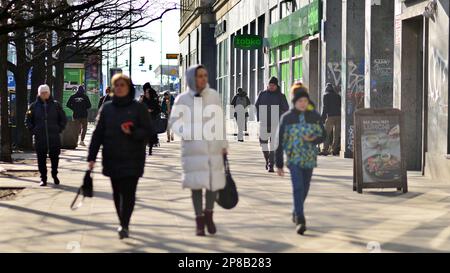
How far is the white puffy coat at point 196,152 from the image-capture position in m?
8.70

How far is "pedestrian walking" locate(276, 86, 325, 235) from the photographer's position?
9070mm

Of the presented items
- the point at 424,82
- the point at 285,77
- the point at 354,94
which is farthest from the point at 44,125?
the point at 285,77

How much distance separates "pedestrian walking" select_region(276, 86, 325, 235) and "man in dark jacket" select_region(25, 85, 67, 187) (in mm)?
5969

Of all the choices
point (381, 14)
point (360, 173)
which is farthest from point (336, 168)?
point (360, 173)

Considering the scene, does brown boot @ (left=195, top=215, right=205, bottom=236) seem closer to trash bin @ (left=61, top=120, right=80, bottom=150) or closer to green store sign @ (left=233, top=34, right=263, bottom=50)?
trash bin @ (left=61, top=120, right=80, bottom=150)

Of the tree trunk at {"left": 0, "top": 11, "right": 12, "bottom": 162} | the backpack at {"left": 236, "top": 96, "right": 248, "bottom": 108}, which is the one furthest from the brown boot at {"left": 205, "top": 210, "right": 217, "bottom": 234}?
the backpack at {"left": 236, "top": 96, "right": 248, "bottom": 108}

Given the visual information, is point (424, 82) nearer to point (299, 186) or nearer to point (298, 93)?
point (298, 93)

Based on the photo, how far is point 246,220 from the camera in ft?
33.2

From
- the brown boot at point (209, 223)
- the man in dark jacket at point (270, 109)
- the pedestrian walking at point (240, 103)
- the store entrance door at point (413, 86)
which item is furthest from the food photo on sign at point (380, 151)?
the pedestrian walking at point (240, 103)

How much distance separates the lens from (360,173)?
12.7m

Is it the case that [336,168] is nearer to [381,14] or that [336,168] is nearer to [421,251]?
[381,14]

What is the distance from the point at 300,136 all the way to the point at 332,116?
40.7 feet

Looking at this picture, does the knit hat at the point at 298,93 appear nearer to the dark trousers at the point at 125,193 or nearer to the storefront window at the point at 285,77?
the dark trousers at the point at 125,193

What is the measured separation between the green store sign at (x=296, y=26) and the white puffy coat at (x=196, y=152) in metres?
14.5
